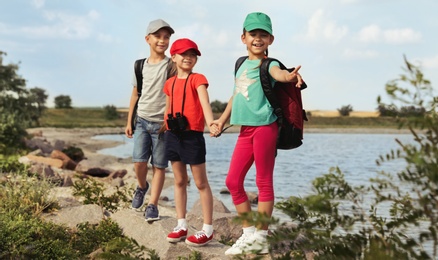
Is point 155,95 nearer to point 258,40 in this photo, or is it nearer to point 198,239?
point 258,40

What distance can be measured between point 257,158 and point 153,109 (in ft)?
5.63

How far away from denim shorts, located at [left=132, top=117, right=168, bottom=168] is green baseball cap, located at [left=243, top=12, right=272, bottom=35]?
5.39ft

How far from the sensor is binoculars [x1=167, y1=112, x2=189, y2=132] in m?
6.05

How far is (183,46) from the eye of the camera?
6.18 m

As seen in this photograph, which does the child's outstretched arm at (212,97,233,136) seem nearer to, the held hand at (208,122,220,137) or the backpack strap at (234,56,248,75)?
the held hand at (208,122,220,137)

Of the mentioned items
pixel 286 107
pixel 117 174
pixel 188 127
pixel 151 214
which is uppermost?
pixel 286 107

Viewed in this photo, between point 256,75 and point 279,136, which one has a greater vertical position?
point 256,75

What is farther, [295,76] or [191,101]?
[191,101]

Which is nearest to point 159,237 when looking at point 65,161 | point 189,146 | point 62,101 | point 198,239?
point 198,239

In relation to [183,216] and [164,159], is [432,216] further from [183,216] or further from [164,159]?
[164,159]

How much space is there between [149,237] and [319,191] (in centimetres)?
347

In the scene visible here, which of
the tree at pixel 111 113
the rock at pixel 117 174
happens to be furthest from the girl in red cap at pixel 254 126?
the tree at pixel 111 113

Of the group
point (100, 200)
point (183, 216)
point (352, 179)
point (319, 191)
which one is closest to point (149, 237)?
point (183, 216)

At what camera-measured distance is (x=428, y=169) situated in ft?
10.3
